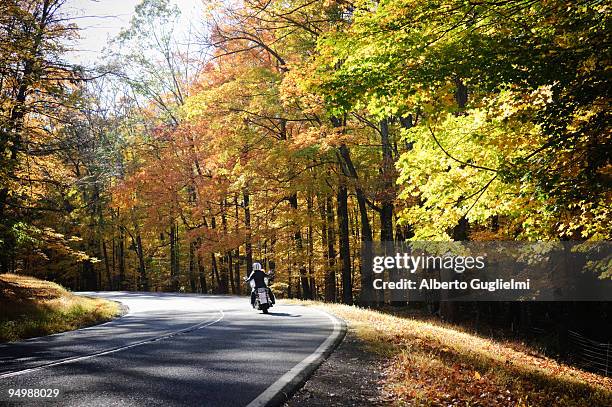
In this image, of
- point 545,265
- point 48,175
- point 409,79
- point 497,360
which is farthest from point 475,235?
point 48,175

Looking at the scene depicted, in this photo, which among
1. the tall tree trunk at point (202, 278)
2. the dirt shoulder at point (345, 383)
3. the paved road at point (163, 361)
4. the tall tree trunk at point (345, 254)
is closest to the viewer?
the paved road at point (163, 361)

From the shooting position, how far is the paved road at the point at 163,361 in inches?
228

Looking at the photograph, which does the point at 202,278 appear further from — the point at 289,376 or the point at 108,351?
the point at 289,376

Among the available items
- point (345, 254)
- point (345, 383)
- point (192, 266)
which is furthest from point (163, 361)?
point (192, 266)

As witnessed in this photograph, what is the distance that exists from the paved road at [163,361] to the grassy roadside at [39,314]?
37.7 inches

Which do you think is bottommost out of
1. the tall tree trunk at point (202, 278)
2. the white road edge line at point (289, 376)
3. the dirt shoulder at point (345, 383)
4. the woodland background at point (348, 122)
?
the tall tree trunk at point (202, 278)

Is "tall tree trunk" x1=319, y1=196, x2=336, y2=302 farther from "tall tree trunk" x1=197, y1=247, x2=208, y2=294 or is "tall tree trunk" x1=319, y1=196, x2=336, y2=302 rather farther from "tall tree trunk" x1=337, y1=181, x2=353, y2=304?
"tall tree trunk" x1=197, y1=247, x2=208, y2=294

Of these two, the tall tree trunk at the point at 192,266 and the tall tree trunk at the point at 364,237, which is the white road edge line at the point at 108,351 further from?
the tall tree trunk at the point at 192,266

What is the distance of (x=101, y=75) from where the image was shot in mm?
11656

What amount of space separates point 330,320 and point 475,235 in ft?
25.7

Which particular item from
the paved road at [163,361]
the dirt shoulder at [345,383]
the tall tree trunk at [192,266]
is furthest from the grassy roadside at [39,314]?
the tall tree trunk at [192,266]

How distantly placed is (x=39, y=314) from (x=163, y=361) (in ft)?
29.8

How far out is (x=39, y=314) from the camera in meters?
14.6

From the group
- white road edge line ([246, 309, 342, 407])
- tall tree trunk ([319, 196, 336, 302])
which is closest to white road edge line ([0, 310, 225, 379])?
white road edge line ([246, 309, 342, 407])
